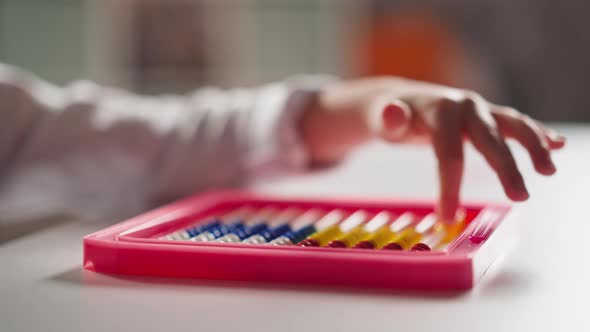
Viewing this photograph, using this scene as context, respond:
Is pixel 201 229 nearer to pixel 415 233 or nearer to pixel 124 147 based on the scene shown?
pixel 415 233

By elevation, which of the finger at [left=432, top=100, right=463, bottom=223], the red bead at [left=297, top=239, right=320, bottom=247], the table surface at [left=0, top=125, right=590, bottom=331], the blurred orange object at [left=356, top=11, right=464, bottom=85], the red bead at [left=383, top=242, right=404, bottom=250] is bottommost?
the table surface at [left=0, top=125, right=590, bottom=331]

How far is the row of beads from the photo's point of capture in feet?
1.62

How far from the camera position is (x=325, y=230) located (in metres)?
0.52

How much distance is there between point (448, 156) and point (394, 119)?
0.07 metres

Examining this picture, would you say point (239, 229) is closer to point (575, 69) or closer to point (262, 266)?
point (262, 266)

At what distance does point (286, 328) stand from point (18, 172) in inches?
19.3

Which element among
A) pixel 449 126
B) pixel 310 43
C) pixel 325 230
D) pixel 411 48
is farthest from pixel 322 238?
pixel 310 43

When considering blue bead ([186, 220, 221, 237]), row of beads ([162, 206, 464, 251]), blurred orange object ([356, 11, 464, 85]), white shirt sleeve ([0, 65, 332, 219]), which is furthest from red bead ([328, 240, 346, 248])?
blurred orange object ([356, 11, 464, 85])

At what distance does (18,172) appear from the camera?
760 millimetres

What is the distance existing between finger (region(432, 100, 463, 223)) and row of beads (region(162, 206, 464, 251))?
0.09 feet

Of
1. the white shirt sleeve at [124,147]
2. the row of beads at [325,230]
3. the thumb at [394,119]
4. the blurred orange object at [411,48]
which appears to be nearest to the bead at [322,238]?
the row of beads at [325,230]

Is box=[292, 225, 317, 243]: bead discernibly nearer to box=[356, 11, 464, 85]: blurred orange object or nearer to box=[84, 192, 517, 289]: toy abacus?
box=[84, 192, 517, 289]: toy abacus

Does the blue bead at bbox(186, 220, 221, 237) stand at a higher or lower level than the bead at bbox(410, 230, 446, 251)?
higher

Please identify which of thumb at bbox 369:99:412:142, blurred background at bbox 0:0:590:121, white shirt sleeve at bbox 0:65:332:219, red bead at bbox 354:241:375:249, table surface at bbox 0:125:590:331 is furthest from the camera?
blurred background at bbox 0:0:590:121
